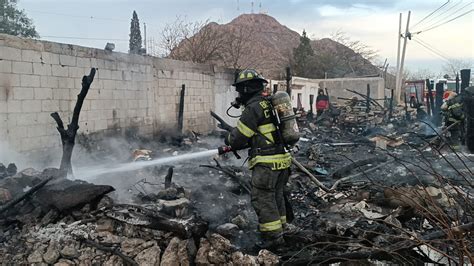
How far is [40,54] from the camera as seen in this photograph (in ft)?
21.4

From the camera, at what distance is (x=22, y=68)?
623cm

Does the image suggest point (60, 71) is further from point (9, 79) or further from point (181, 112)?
point (181, 112)

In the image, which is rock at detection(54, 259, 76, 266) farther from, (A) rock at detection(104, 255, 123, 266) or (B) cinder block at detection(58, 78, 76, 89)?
(B) cinder block at detection(58, 78, 76, 89)

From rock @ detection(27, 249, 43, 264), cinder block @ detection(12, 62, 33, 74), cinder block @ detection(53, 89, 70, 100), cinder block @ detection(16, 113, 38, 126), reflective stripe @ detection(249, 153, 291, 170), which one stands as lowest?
rock @ detection(27, 249, 43, 264)

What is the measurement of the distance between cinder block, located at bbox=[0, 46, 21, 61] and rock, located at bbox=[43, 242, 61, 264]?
3666mm

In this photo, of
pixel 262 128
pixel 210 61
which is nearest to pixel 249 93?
pixel 262 128

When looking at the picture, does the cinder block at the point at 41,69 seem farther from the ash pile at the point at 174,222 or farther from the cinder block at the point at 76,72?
the ash pile at the point at 174,222

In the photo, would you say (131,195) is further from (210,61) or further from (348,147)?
(210,61)

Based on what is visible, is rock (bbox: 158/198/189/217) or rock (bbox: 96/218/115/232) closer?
rock (bbox: 96/218/115/232)

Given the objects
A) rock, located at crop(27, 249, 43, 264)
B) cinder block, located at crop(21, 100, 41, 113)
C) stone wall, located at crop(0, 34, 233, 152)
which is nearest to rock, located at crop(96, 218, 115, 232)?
rock, located at crop(27, 249, 43, 264)

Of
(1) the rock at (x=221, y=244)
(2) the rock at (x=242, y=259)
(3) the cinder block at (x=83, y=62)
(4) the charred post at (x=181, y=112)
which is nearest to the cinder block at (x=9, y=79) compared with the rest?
(3) the cinder block at (x=83, y=62)

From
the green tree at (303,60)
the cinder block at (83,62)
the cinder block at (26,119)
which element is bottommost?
the cinder block at (26,119)

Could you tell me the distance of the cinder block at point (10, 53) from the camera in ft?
19.4

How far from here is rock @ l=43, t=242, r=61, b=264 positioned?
3.55m
